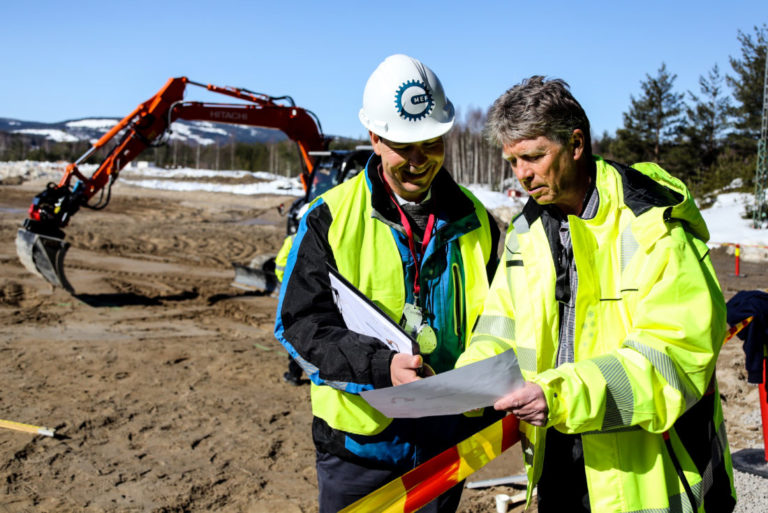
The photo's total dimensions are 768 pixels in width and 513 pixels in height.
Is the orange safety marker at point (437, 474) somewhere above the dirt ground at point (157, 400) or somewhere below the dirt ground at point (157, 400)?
above

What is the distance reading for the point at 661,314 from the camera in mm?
1732

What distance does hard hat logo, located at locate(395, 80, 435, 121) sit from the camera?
2322 mm

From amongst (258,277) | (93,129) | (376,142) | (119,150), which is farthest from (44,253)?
(93,129)

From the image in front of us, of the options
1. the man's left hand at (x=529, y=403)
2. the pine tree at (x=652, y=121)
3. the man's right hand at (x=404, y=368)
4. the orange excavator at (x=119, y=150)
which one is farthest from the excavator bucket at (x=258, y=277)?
the pine tree at (x=652, y=121)

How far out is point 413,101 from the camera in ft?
7.70

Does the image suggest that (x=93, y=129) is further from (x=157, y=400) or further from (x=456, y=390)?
(x=456, y=390)

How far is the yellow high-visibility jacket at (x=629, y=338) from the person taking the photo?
1.73 metres

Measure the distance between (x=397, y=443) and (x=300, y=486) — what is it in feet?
9.07

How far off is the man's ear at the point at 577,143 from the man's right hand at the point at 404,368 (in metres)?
0.81

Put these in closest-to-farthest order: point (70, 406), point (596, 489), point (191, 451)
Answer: point (596, 489) → point (191, 451) → point (70, 406)

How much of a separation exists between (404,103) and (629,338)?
1.16 m

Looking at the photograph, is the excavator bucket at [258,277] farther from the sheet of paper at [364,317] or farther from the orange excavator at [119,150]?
the sheet of paper at [364,317]

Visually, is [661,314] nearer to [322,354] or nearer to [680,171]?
[322,354]

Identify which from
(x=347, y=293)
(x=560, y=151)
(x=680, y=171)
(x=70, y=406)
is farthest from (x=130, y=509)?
(x=680, y=171)
